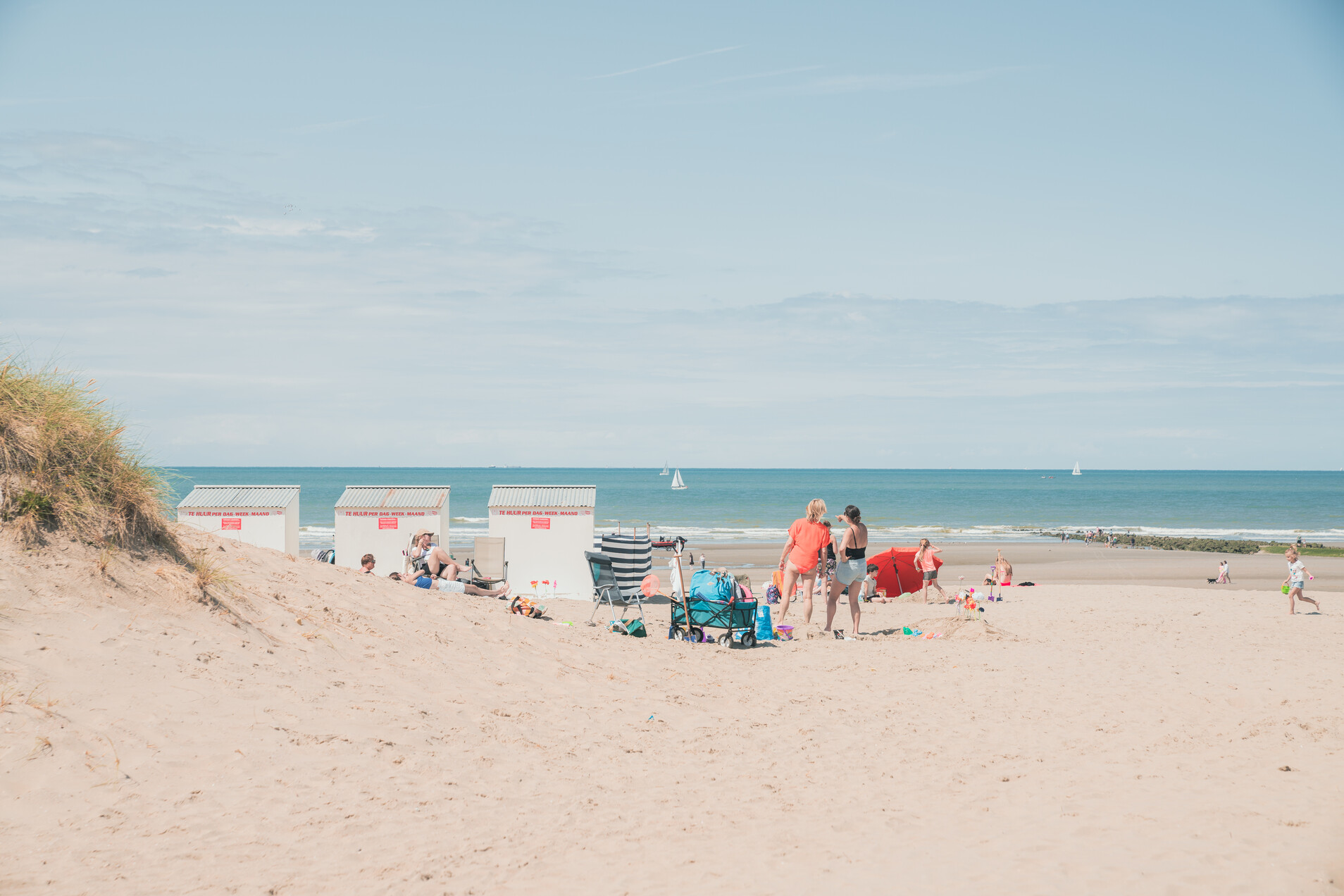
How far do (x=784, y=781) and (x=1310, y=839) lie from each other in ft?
8.59

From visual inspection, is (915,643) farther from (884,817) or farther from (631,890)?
(631,890)

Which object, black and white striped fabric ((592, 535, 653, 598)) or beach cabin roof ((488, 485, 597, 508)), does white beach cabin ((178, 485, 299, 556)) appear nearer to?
beach cabin roof ((488, 485, 597, 508))

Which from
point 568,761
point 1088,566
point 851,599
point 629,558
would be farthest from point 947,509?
point 568,761

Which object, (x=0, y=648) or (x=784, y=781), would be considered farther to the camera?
(x=784, y=781)

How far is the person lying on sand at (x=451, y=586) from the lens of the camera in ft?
33.3

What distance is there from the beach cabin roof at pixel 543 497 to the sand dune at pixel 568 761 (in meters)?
5.14

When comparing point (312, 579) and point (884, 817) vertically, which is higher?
point (312, 579)

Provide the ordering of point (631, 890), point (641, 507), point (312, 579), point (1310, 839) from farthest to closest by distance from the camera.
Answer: point (641, 507)
point (312, 579)
point (1310, 839)
point (631, 890)

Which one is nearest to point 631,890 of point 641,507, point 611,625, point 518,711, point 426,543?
point 518,711

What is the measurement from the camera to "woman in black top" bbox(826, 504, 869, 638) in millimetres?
9594

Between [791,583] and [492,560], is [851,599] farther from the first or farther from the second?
[492,560]

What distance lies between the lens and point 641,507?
6266 cm

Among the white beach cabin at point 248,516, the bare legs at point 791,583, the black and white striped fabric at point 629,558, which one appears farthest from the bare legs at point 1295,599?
the white beach cabin at point 248,516

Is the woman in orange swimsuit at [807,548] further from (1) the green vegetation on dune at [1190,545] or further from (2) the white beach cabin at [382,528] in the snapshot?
(1) the green vegetation on dune at [1190,545]
